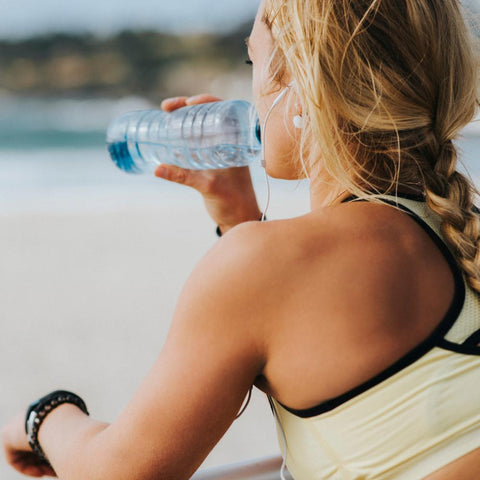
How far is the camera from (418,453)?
2.51 feet

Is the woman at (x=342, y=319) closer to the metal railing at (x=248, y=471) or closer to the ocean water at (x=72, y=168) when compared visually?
the metal railing at (x=248, y=471)

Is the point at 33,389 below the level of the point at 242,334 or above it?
below

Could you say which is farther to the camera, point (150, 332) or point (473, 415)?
point (150, 332)

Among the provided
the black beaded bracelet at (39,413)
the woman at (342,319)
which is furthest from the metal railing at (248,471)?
the black beaded bracelet at (39,413)

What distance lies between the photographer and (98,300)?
411cm

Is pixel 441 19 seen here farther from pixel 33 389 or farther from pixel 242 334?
pixel 33 389

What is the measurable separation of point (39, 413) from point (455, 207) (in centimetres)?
61

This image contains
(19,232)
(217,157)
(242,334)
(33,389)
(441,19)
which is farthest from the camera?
(19,232)

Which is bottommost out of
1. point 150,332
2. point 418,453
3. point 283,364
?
point 150,332

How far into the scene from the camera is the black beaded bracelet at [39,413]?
939 mm

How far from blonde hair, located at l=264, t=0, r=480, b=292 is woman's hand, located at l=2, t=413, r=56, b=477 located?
0.55 m

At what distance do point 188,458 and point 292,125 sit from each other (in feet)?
1.55

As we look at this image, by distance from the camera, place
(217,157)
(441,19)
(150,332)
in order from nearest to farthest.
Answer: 1. (441,19)
2. (217,157)
3. (150,332)

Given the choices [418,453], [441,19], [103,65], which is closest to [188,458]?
[418,453]
